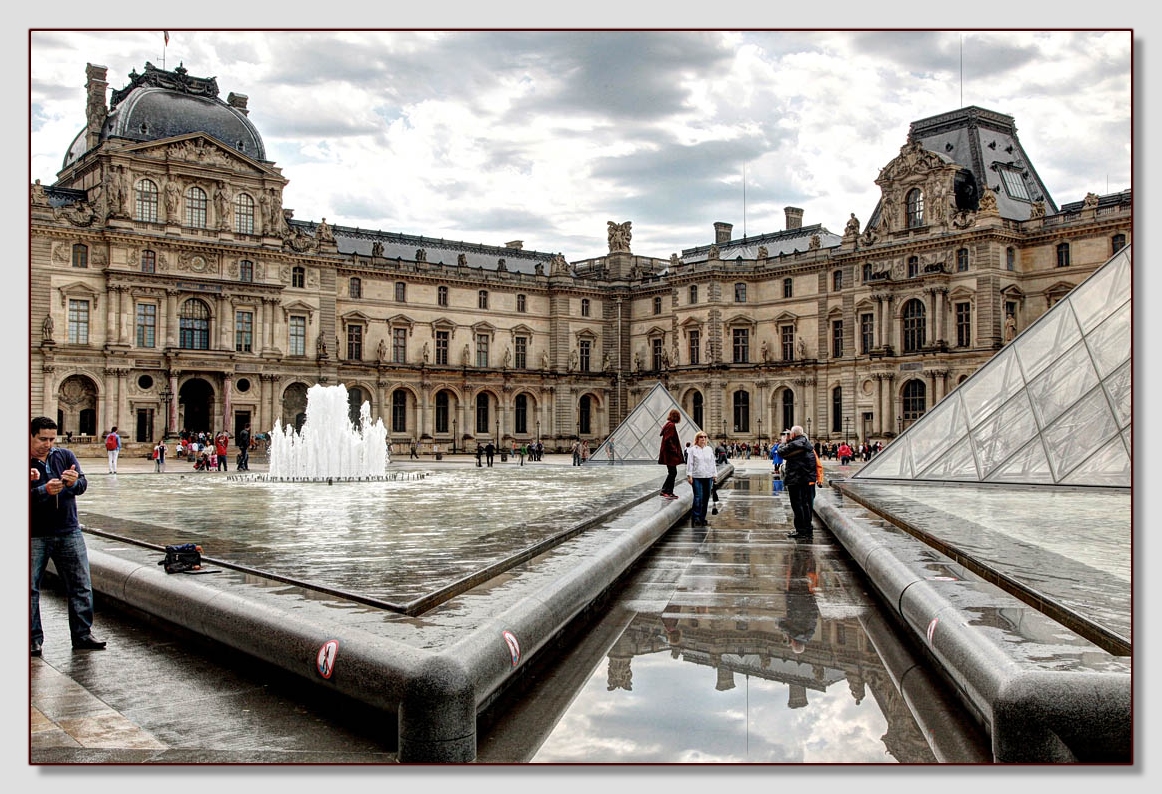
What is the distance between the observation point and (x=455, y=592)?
24.4ft

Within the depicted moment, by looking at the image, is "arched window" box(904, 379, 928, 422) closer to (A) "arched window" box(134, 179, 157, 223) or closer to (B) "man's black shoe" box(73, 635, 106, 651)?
(A) "arched window" box(134, 179, 157, 223)

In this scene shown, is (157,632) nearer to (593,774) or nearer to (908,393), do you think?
(593,774)

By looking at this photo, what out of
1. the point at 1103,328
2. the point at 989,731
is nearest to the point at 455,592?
the point at 989,731

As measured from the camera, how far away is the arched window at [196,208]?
53831 millimetres

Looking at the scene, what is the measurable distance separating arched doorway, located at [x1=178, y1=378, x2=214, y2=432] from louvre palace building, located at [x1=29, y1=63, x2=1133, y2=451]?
4.1 inches

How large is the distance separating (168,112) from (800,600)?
52.0 metres

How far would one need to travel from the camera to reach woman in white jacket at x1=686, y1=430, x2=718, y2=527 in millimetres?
16000

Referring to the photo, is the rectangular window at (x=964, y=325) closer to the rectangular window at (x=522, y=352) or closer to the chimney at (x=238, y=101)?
the rectangular window at (x=522, y=352)

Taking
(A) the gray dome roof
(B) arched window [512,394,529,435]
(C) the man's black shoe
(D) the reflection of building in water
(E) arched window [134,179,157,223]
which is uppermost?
(A) the gray dome roof

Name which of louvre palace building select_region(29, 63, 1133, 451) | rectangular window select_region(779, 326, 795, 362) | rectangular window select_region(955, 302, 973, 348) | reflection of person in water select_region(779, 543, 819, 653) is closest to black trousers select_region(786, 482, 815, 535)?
reflection of person in water select_region(779, 543, 819, 653)

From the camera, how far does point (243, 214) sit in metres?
55.8

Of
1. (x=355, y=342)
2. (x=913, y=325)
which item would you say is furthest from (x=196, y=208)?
(x=913, y=325)

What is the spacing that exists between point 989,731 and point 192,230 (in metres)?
53.9

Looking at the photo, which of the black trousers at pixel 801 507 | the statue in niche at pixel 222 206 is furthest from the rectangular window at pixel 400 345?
the black trousers at pixel 801 507
